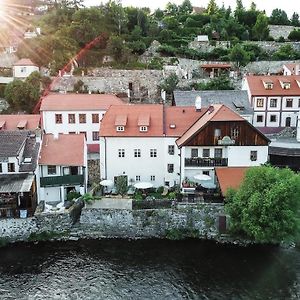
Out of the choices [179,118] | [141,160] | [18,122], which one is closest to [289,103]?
[179,118]

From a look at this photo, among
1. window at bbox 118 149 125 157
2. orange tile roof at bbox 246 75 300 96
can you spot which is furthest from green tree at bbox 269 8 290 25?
window at bbox 118 149 125 157

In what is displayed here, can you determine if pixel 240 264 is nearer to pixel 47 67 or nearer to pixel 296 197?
pixel 296 197

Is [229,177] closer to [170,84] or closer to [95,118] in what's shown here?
[95,118]

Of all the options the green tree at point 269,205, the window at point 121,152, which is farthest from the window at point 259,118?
the green tree at point 269,205

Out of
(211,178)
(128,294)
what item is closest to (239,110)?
(211,178)

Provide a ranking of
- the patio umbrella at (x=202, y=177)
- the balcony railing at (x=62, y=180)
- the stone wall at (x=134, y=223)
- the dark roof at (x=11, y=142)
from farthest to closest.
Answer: the balcony railing at (x=62, y=180) → the patio umbrella at (x=202, y=177) → the dark roof at (x=11, y=142) → the stone wall at (x=134, y=223)

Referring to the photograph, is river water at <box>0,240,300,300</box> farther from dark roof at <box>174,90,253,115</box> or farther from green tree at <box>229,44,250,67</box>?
green tree at <box>229,44,250,67</box>

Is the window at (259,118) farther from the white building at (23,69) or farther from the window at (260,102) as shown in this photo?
the white building at (23,69)
